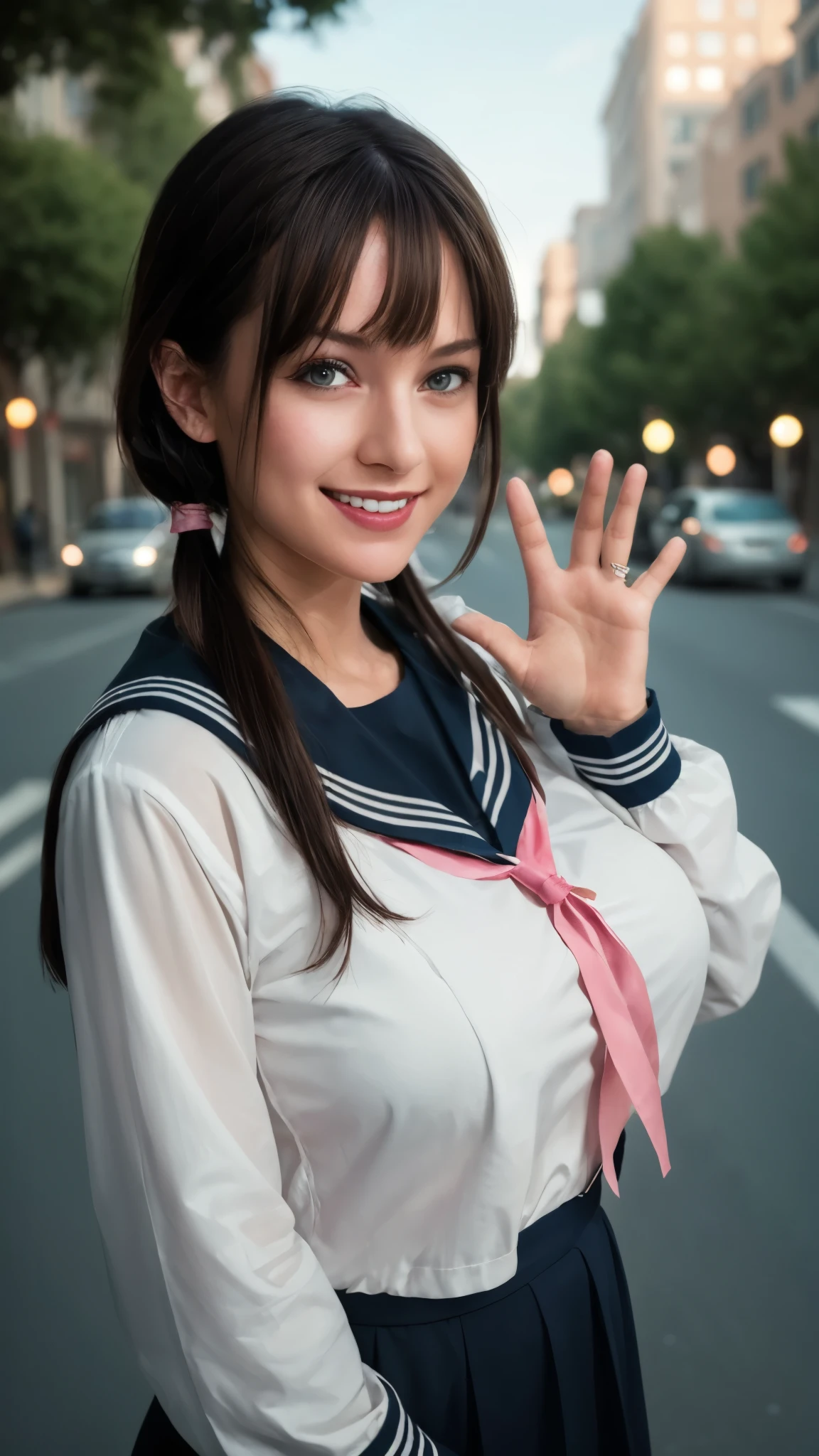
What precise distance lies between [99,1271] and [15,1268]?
185mm

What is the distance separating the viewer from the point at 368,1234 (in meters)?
1.28

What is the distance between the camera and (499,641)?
1.55 metres

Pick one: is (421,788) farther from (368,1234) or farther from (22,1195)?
(22,1195)

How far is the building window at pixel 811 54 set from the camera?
124ft

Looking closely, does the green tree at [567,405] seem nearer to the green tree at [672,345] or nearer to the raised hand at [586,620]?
the green tree at [672,345]

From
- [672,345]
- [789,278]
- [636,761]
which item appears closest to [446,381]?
[636,761]

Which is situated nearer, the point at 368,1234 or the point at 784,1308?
the point at 368,1234

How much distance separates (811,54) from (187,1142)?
4335 centimetres

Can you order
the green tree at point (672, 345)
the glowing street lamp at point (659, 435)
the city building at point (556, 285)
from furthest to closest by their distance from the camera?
the city building at point (556, 285) → the green tree at point (672, 345) → the glowing street lamp at point (659, 435)

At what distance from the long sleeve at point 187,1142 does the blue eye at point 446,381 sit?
50 centimetres

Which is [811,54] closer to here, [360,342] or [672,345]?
[672,345]

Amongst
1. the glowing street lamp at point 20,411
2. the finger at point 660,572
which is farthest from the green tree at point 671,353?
the finger at point 660,572

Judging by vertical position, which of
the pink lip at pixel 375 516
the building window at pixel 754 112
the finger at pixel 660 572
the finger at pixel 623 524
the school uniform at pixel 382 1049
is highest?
the building window at pixel 754 112

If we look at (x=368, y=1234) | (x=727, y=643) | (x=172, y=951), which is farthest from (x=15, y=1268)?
(x=727, y=643)
